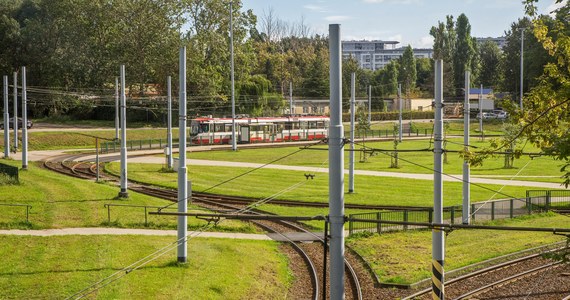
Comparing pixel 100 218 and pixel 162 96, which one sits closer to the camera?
pixel 100 218

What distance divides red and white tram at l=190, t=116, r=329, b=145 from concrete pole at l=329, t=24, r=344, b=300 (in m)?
59.7

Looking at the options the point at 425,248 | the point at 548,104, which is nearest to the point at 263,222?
the point at 425,248

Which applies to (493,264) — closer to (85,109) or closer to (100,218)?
(100,218)

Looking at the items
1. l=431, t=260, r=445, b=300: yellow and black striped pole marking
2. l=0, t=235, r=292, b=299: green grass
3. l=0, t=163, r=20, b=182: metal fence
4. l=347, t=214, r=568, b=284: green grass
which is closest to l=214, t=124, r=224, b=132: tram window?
l=0, t=163, r=20, b=182: metal fence

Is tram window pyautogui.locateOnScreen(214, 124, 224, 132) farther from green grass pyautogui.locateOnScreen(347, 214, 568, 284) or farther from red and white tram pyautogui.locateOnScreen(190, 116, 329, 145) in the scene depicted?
green grass pyautogui.locateOnScreen(347, 214, 568, 284)

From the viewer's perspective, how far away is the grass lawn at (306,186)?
37.3 metres

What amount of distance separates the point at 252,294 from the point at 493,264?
8.21m

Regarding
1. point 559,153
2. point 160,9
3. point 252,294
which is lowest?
point 252,294

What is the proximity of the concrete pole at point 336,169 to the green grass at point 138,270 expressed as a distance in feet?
25.8

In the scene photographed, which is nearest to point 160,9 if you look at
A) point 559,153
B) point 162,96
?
point 162,96

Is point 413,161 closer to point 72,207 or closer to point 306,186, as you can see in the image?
point 306,186

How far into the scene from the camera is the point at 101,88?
8262 cm

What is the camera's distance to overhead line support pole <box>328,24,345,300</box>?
1129 cm

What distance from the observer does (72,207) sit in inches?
1233
